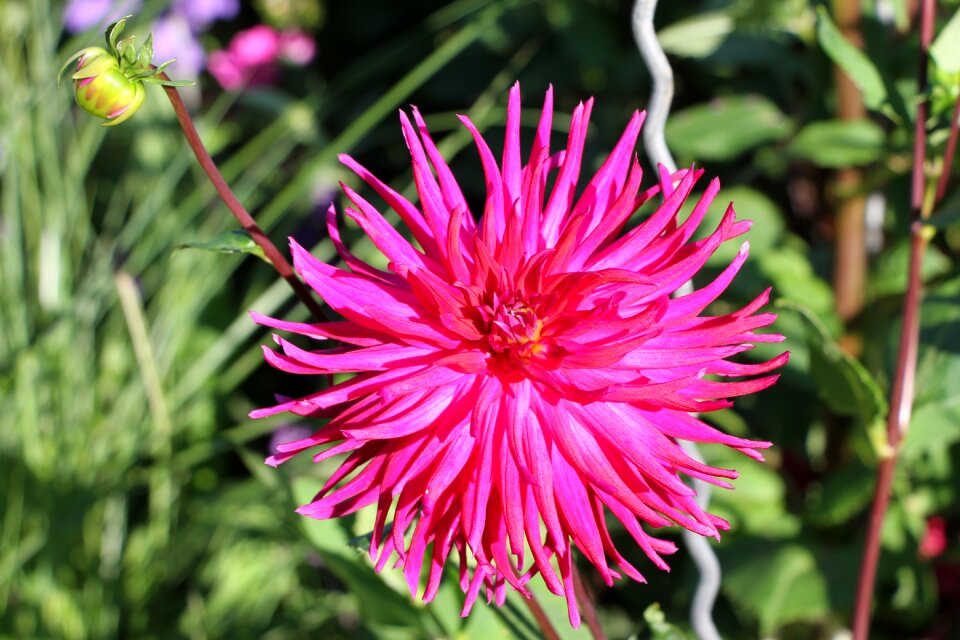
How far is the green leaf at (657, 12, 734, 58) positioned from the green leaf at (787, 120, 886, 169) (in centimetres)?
15

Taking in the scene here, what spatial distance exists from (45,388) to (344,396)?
871 millimetres

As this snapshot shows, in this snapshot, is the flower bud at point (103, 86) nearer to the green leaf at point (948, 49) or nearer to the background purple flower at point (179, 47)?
the green leaf at point (948, 49)

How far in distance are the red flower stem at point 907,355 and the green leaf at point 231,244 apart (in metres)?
0.47

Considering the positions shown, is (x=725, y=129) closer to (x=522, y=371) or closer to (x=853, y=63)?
(x=853, y=63)

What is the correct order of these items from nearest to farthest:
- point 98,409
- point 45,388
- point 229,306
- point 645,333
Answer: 1. point 645,333
2. point 45,388
3. point 98,409
4. point 229,306

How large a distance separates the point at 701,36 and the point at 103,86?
713 mm

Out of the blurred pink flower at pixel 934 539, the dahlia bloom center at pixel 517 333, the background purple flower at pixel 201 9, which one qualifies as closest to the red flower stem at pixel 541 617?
the dahlia bloom center at pixel 517 333

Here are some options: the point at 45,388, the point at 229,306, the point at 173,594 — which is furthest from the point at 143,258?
the point at 173,594

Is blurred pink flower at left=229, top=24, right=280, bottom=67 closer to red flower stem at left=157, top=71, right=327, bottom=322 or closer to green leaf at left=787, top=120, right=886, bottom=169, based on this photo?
green leaf at left=787, top=120, right=886, bottom=169

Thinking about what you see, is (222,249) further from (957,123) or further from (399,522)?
(957,123)

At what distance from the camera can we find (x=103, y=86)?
450 millimetres

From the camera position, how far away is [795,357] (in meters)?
0.86

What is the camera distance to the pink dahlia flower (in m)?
0.46

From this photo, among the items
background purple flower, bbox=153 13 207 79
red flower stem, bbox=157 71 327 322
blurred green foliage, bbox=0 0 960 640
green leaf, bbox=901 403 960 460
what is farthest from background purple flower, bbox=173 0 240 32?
green leaf, bbox=901 403 960 460
